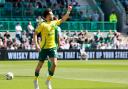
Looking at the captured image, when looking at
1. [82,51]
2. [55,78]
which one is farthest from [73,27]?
[55,78]

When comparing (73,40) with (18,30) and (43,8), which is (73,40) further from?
(43,8)

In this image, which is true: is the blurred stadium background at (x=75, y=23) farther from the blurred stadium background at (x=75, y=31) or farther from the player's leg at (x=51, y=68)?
the player's leg at (x=51, y=68)

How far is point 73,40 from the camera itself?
44.7m

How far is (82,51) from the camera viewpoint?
4278 centimetres

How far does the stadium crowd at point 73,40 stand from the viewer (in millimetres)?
42500

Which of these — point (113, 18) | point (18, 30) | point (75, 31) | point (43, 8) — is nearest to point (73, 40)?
point (75, 31)

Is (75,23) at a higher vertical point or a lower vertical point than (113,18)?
lower

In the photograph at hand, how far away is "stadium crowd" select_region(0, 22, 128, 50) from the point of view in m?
42.5

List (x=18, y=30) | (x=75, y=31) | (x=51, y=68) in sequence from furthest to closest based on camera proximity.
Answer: (x=75, y=31) → (x=18, y=30) → (x=51, y=68)

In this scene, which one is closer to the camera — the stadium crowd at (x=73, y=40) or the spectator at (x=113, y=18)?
the stadium crowd at (x=73, y=40)

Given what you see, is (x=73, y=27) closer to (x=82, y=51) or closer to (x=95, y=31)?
(x=95, y=31)

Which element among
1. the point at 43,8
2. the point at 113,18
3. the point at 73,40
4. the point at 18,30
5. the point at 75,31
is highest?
the point at 43,8

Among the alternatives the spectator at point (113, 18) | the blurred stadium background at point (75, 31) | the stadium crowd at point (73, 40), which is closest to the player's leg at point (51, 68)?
the blurred stadium background at point (75, 31)

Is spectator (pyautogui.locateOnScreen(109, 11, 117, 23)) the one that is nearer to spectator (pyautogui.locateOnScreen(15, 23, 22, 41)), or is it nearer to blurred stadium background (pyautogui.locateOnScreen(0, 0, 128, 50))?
blurred stadium background (pyautogui.locateOnScreen(0, 0, 128, 50))
